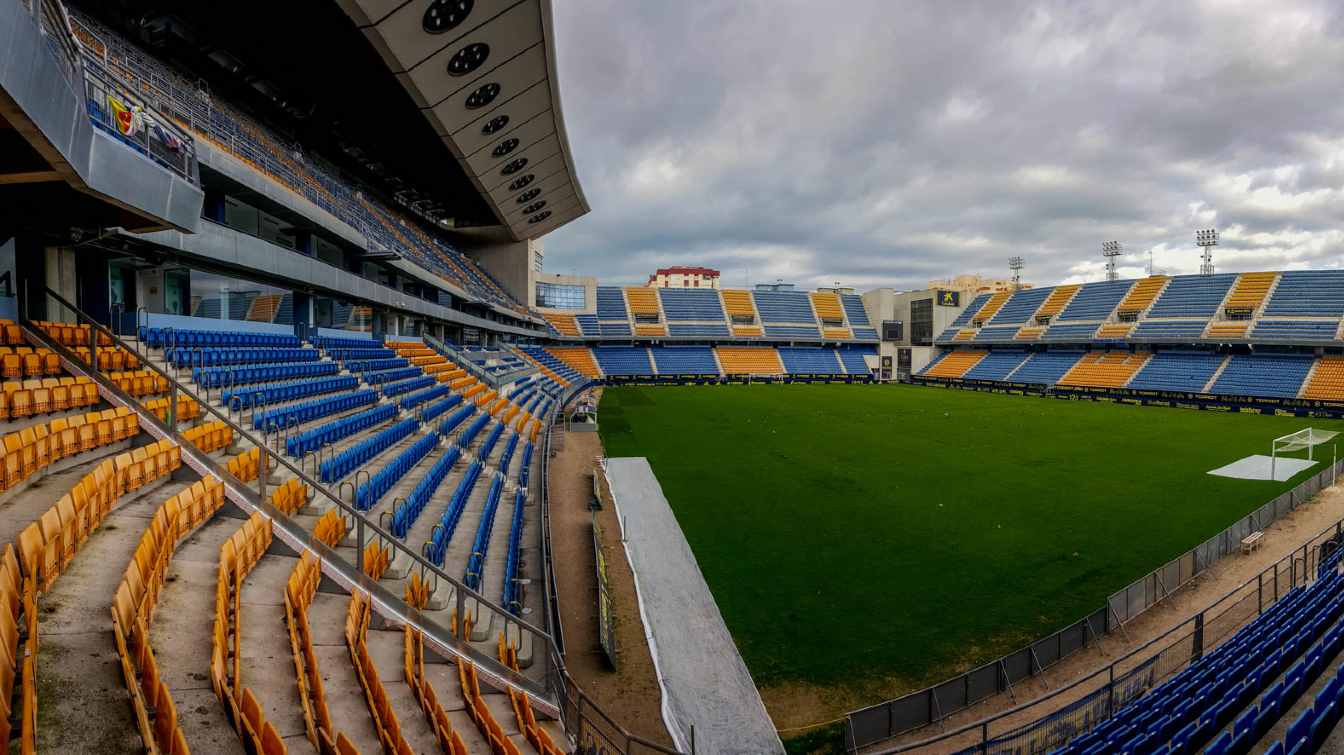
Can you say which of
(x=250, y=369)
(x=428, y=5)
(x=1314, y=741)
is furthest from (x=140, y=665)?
(x=428, y=5)

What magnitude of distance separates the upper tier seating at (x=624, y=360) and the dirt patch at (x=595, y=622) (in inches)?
1670

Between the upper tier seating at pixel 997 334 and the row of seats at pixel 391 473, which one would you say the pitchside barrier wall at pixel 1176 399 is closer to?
the upper tier seating at pixel 997 334

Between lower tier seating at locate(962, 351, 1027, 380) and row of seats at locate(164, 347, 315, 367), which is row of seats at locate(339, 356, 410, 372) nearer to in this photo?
row of seats at locate(164, 347, 315, 367)

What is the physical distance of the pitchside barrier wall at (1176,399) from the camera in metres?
35.9

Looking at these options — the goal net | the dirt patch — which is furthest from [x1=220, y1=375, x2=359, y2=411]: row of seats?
the goal net

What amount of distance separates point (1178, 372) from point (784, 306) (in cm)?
3699

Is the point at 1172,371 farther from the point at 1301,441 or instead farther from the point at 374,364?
the point at 374,364

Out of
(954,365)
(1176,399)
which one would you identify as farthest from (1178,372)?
(954,365)

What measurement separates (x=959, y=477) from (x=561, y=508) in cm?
1267

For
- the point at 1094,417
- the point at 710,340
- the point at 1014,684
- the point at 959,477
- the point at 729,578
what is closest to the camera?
the point at 1014,684

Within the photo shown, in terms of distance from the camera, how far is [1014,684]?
8.11 meters

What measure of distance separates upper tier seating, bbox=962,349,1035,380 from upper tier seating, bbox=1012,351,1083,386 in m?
0.95

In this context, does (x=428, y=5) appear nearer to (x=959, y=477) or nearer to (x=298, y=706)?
(x=298, y=706)

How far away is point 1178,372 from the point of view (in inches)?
1727
